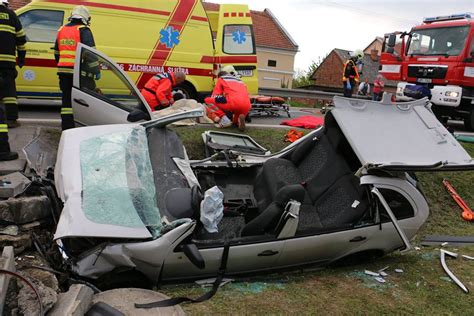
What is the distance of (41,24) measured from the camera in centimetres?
739

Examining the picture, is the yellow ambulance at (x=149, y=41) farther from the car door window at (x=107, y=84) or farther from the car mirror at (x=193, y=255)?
the car mirror at (x=193, y=255)

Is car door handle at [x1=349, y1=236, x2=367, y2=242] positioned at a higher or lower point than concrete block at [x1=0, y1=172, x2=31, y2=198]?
lower

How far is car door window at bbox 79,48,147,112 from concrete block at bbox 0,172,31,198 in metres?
1.38

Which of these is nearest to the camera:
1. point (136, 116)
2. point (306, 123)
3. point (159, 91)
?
point (136, 116)

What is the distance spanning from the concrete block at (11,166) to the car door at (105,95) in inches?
35.5

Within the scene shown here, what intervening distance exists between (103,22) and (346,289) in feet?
21.3

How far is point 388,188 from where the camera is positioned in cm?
379

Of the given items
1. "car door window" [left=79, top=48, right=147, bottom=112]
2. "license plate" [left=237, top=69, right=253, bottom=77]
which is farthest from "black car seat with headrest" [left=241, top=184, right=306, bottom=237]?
"license plate" [left=237, top=69, right=253, bottom=77]

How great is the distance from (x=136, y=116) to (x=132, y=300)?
8.31ft

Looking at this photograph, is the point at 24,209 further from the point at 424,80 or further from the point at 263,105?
the point at 424,80

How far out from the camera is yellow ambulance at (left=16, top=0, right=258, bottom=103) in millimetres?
7352

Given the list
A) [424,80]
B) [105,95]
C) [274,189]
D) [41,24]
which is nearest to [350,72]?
[424,80]

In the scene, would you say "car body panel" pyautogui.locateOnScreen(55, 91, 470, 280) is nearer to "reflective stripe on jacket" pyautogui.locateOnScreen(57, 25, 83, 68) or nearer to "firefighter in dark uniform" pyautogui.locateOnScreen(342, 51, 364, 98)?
"reflective stripe on jacket" pyautogui.locateOnScreen(57, 25, 83, 68)

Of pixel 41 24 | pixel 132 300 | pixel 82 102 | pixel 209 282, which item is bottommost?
pixel 209 282
